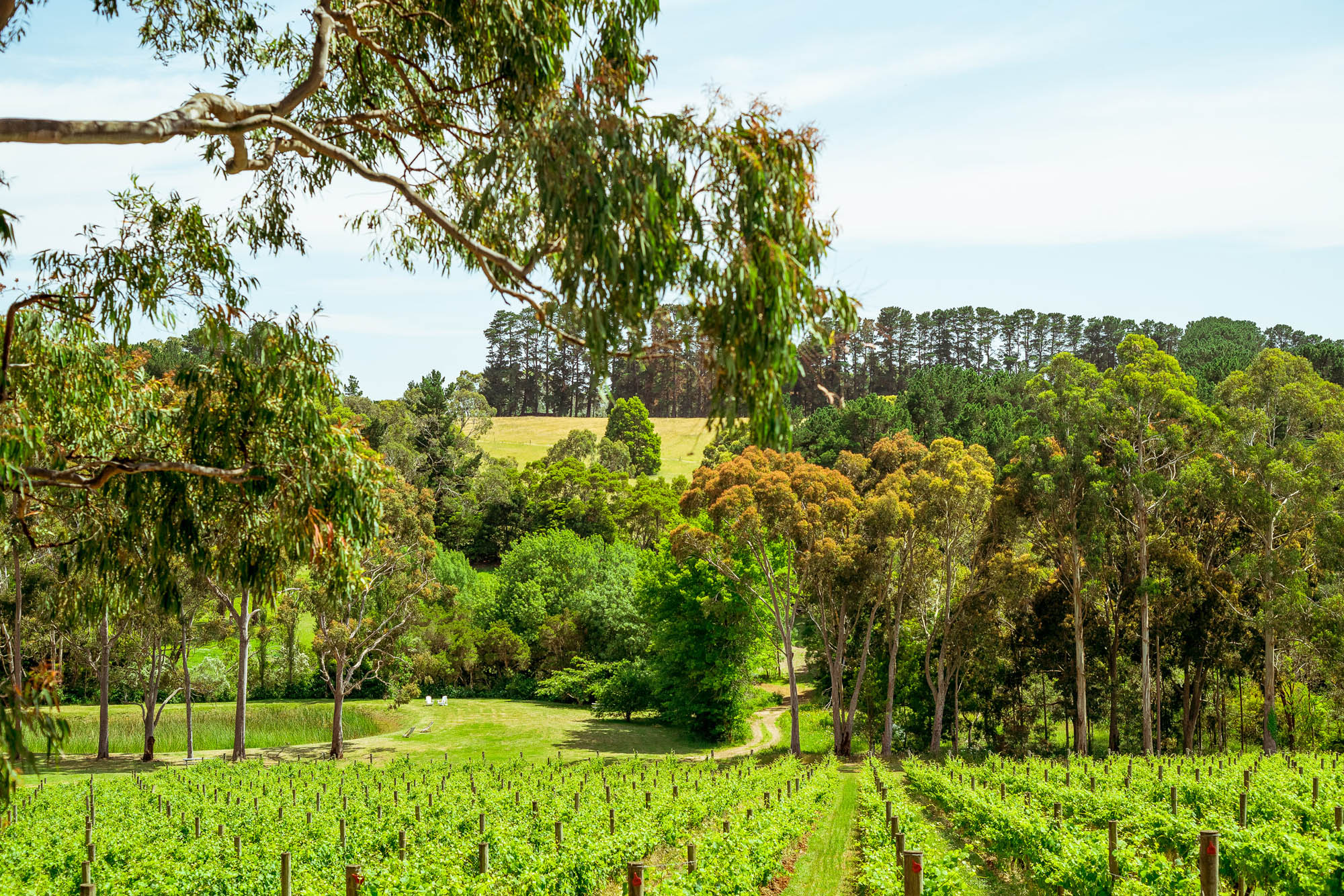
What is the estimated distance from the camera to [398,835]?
1238cm

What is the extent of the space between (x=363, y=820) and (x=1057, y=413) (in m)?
22.7

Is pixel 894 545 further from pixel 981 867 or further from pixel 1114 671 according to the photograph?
pixel 981 867

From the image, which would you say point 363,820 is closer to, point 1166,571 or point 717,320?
point 717,320

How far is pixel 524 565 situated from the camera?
43250 millimetres

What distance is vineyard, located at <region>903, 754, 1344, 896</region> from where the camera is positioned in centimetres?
860

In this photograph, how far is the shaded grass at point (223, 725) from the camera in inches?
1210

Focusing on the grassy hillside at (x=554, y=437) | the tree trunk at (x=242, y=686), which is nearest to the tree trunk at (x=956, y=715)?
the tree trunk at (x=242, y=686)

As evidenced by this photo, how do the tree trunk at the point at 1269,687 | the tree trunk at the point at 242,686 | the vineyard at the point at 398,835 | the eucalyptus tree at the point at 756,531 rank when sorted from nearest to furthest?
1. the vineyard at the point at 398,835
2. the tree trunk at the point at 242,686
3. the tree trunk at the point at 1269,687
4. the eucalyptus tree at the point at 756,531

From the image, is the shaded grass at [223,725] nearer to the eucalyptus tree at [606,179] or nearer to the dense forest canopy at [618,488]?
the dense forest canopy at [618,488]

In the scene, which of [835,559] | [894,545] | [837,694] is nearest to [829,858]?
[835,559]

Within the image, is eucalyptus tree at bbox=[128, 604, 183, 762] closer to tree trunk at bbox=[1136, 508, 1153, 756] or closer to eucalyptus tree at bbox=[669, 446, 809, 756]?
eucalyptus tree at bbox=[669, 446, 809, 756]

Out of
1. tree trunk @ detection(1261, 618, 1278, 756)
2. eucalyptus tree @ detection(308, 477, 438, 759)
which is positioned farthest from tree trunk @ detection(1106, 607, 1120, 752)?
eucalyptus tree @ detection(308, 477, 438, 759)

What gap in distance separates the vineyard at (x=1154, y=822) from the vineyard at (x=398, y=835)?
3.13 meters

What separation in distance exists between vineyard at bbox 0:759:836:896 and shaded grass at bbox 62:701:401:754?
11.0 meters
